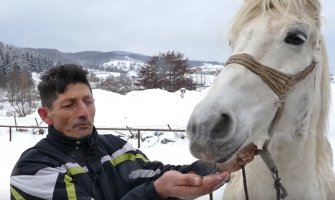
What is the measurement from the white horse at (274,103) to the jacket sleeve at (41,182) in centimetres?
63

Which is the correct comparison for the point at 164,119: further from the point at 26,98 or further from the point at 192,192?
Result: the point at 26,98

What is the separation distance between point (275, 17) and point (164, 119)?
16.3 metres

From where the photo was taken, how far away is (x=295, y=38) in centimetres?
208

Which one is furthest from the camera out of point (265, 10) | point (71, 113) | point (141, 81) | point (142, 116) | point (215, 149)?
point (141, 81)

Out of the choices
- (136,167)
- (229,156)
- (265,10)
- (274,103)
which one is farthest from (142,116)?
→ (229,156)

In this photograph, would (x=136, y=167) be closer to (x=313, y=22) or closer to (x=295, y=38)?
(x=295, y=38)

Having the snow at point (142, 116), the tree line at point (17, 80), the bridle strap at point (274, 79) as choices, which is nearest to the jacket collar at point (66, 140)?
the bridle strap at point (274, 79)

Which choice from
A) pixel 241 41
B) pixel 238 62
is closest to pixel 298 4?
pixel 241 41

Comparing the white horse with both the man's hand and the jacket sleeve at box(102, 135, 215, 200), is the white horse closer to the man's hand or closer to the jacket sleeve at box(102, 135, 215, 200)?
the man's hand

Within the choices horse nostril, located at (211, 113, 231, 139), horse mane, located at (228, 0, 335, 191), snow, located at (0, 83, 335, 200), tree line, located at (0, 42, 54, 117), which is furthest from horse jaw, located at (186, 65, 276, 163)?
tree line, located at (0, 42, 54, 117)

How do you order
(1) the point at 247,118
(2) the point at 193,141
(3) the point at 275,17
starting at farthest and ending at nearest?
(3) the point at 275,17 → (1) the point at 247,118 → (2) the point at 193,141

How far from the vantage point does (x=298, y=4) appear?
2.26 metres

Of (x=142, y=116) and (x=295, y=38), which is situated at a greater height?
(x=295, y=38)

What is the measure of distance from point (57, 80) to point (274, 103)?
1192mm
